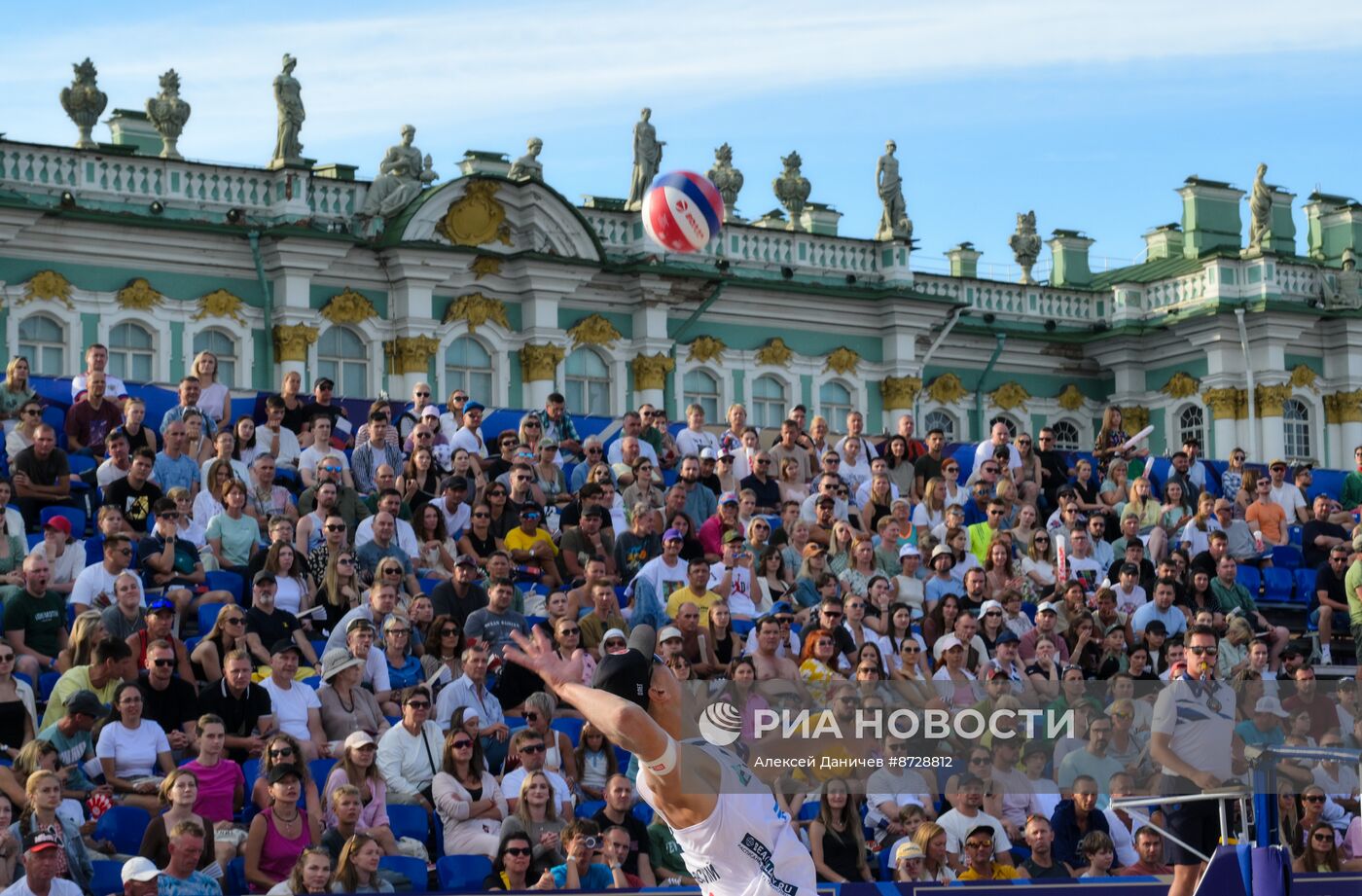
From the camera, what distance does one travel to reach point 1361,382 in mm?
40031

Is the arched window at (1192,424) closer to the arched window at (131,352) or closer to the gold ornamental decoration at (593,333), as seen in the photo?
the gold ornamental decoration at (593,333)

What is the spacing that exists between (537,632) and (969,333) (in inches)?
1276

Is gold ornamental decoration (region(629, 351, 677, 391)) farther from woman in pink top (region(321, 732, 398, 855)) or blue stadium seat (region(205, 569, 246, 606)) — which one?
woman in pink top (region(321, 732, 398, 855))

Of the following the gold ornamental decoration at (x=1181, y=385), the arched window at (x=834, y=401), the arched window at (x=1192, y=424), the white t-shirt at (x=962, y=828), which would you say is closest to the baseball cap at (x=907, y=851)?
the white t-shirt at (x=962, y=828)

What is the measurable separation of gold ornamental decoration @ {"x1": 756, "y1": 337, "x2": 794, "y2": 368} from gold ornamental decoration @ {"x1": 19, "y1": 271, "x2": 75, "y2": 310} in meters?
11.6

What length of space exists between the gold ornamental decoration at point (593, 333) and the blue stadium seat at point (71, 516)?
59.5 feet

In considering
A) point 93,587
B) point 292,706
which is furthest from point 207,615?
point 292,706

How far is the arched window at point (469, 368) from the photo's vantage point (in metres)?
33.6

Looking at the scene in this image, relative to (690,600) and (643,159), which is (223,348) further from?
(690,600)

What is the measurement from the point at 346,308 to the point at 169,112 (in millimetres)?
3843

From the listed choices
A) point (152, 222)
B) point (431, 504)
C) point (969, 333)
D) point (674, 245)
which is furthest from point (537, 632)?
point (969, 333)

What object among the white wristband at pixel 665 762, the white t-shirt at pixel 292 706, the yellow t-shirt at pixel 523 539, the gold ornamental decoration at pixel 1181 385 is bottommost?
the white t-shirt at pixel 292 706

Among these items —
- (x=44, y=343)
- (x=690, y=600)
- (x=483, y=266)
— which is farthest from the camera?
(x=483, y=266)

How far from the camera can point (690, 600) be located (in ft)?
56.4
